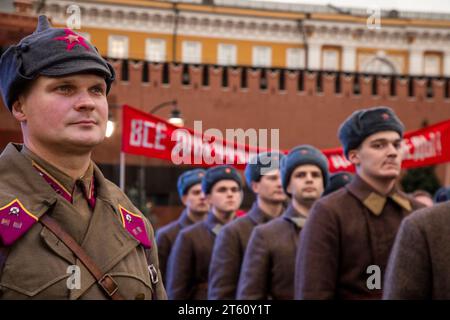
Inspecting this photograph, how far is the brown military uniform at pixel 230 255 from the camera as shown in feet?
21.0

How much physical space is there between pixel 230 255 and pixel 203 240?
1.09 m

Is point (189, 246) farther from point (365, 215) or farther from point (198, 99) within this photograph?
point (198, 99)

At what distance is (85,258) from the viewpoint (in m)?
2.19

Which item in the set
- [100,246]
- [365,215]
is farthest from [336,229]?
[100,246]

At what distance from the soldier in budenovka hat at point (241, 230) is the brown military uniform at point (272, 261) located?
655mm

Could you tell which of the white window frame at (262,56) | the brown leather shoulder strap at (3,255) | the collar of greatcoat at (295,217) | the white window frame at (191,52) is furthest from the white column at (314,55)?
the brown leather shoulder strap at (3,255)

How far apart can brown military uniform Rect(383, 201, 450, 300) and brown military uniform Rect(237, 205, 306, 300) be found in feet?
10.0

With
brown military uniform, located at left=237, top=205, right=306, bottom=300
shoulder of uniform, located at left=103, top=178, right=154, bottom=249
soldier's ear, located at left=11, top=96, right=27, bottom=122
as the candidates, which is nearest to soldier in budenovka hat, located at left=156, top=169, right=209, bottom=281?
brown military uniform, located at left=237, top=205, right=306, bottom=300

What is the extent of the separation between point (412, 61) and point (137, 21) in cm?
1342

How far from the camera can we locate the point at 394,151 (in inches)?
177

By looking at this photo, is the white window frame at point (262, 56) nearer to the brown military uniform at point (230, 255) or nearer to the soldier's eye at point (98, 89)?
the brown military uniform at point (230, 255)

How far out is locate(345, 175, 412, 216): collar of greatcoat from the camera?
14.5ft

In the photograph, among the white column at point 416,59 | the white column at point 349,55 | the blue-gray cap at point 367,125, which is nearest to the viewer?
the blue-gray cap at point 367,125

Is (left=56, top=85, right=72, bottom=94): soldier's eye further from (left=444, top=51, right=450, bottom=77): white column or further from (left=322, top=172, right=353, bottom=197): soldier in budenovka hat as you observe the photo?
(left=444, top=51, right=450, bottom=77): white column
